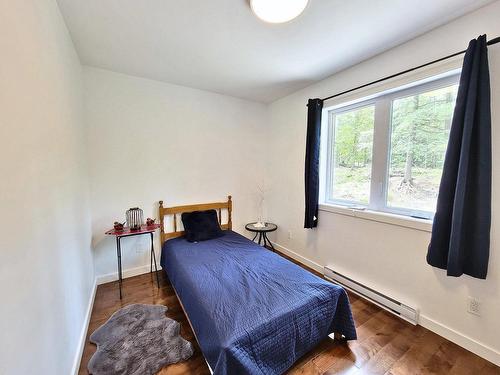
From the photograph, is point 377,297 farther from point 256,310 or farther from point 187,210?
point 187,210

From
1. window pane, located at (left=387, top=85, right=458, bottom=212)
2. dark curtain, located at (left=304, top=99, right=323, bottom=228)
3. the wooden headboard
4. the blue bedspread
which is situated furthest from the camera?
the wooden headboard

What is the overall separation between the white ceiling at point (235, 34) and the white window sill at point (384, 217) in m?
1.53

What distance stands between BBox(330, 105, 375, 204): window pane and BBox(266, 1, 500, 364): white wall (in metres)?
0.31

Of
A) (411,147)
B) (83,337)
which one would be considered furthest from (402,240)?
(83,337)

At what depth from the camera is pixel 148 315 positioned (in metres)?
1.93

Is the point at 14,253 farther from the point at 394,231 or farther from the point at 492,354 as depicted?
the point at 492,354

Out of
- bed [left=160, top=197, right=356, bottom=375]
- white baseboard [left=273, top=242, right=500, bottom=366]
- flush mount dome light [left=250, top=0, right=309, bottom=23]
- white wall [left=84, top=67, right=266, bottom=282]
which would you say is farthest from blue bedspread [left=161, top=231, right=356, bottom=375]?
flush mount dome light [left=250, top=0, right=309, bottom=23]

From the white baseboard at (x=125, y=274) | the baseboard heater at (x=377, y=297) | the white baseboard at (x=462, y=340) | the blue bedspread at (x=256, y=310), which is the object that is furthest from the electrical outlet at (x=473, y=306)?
the white baseboard at (x=125, y=274)

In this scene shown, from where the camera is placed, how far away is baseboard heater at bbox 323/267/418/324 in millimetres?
1866

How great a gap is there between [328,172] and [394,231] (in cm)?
104

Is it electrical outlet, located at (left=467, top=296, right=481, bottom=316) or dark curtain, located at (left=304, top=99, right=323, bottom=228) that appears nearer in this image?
electrical outlet, located at (left=467, top=296, right=481, bottom=316)

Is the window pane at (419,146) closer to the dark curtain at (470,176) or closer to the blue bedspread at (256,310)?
the dark curtain at (470,176)

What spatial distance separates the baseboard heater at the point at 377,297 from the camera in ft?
6.12

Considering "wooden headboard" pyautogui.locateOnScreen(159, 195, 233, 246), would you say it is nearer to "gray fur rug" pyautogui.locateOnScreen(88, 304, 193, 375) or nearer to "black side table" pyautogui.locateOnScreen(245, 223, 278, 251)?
"black side table" pyautogui.locateOnScreen(245, 223, 278, 251)
